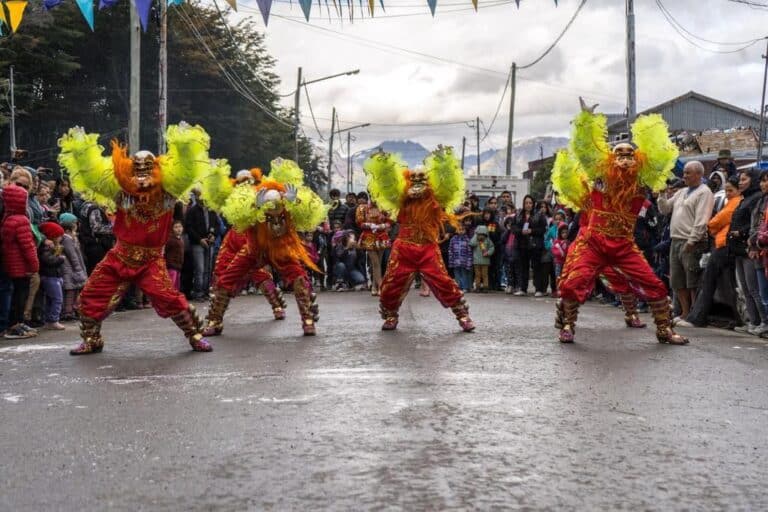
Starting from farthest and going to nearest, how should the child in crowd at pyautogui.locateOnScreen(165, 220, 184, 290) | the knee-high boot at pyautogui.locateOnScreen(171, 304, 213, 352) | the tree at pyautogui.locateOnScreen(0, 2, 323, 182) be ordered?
1. the tree at pyautogui.locateOnScreen(0, 2, 323, 182)
2. the child in crowd at pyautogui.locateOnScreen(165, 220, 184, 290)
3. the knee-high boot at pyautogui.locateOnScreen(171, 304, 213, 352)

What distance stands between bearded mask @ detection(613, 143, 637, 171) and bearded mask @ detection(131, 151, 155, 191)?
172 inches

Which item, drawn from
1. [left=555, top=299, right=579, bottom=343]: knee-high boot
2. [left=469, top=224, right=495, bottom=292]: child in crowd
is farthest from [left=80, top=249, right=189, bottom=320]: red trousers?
[left=469, top=224, right=495, bottom=292]: child in crowd

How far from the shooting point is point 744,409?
5.79m

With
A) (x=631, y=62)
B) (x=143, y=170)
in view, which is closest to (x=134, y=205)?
(x=143, y=170)

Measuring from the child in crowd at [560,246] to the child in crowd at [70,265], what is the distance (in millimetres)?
7908

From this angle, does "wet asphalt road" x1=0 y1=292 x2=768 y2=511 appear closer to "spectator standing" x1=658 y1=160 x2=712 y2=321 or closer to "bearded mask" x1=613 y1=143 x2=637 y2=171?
"bearded mask" x1=613 y1=143 x2=637 y2=171

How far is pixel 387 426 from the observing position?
5055 mm

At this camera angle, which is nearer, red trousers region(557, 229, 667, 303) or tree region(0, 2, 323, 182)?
red trousers region(557, 229, 667, 303)

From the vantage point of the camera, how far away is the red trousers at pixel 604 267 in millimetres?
8867

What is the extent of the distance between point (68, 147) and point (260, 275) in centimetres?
356

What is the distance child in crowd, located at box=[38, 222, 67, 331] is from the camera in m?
10.9

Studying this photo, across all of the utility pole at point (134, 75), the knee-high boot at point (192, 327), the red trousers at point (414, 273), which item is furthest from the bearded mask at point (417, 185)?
the utility pole at point (134, 75)

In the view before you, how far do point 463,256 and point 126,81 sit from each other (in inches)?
988

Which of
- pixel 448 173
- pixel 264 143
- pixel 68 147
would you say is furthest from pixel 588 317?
pixel 264 143
